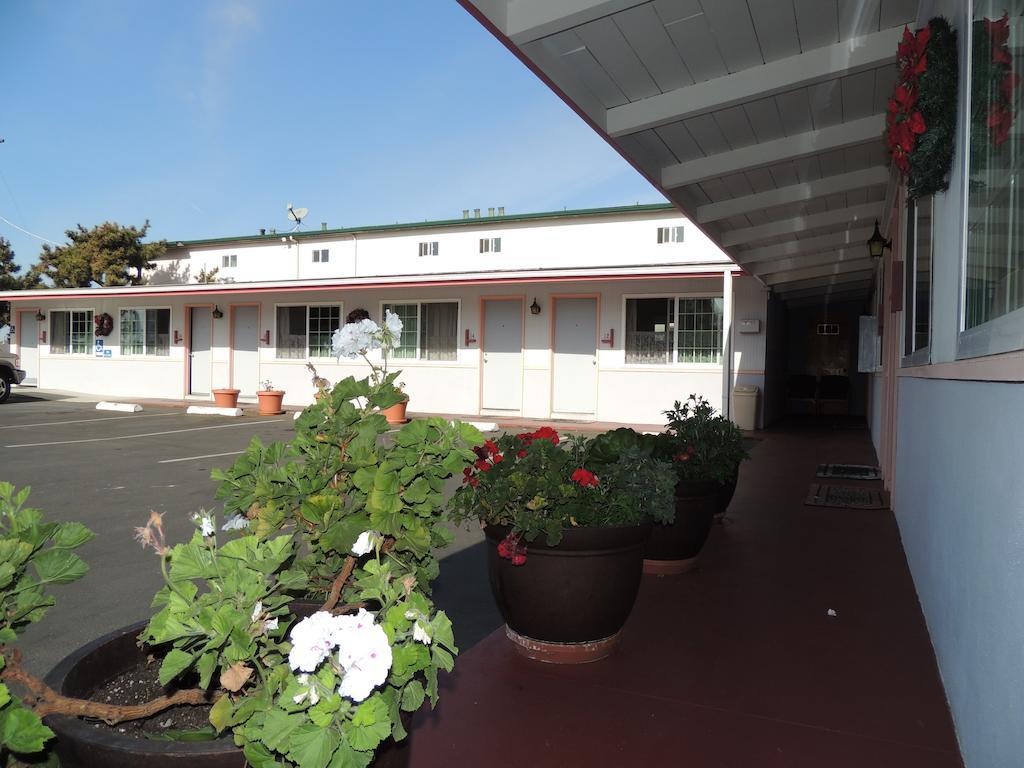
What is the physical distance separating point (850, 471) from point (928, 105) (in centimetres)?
650

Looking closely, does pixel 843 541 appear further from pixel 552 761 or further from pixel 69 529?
pixel 69 529

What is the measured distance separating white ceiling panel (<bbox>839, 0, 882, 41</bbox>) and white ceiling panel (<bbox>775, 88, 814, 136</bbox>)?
57cm

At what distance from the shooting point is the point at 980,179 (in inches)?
87.1

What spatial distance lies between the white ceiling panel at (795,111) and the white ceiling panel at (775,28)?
45 centimetres

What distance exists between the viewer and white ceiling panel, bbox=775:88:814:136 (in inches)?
198

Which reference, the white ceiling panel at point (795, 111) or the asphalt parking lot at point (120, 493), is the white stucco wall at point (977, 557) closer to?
the asphalt parking lot at point (120, 493)

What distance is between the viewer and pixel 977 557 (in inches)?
80.6

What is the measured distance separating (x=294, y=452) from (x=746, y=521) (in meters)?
4.72

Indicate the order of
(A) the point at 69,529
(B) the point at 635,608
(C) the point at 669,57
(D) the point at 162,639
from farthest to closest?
(C) the point at 669,57, (B) the point at 635,608, (A) the point at 69,529, (D) the point at 162,639

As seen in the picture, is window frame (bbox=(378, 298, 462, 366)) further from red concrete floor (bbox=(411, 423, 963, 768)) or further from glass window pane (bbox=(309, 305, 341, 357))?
red concrete floor (bbox=(411, 423, 963, 768))

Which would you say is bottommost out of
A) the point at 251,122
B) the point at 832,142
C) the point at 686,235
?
the point at 832,142

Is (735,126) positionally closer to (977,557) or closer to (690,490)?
(690,490)

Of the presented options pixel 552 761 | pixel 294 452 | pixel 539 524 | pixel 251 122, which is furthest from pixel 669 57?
pixel 251 122

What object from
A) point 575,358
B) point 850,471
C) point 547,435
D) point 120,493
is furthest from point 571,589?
point 575,358
